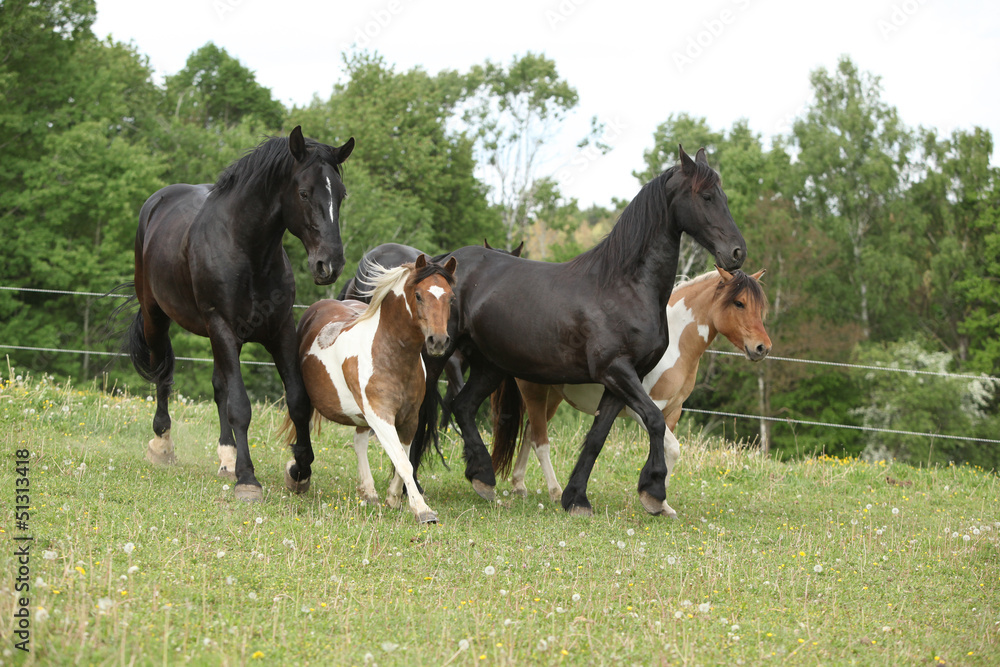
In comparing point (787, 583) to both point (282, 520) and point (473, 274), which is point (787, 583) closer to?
point (282, 520)

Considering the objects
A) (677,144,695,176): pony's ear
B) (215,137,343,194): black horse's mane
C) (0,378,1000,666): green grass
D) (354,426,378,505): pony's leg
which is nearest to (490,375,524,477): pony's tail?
(0,378,1000,666): green grass

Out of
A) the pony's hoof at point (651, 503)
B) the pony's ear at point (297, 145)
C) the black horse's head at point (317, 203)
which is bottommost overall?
the pony's hoof at point (651, 503)

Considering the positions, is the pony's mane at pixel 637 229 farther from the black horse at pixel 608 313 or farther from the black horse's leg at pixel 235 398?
the black horse's leg at pixel 235 398

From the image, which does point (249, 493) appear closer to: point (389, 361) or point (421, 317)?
point (389, 361)

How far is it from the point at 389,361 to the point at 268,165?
1.83 metres

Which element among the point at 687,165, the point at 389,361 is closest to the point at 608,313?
the point at 687,165

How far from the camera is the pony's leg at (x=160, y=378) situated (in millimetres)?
8234

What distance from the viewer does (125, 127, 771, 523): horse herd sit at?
6.70 m

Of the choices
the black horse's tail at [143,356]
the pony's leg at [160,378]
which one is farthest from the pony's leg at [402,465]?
the black horse's tail at [143,356]

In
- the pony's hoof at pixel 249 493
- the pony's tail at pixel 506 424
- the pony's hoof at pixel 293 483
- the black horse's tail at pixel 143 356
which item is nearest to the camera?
the pony's hoof at pixel 249 493

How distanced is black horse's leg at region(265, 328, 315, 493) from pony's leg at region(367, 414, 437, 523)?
96cm

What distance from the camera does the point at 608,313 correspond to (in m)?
7.12

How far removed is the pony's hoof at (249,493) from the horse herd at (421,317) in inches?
0.4

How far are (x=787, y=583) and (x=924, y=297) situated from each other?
37.2 meters
